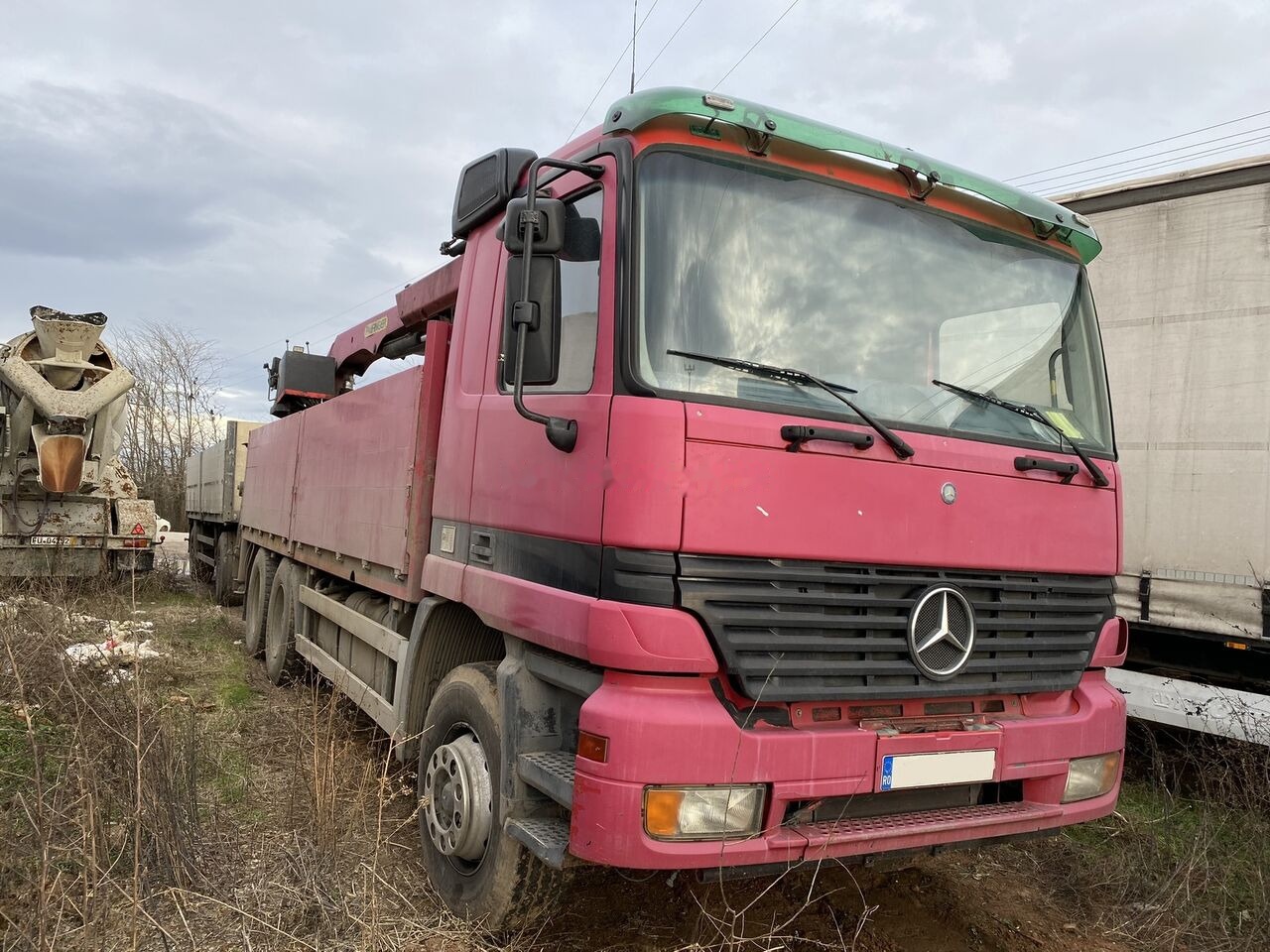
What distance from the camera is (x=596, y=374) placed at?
2838 mm

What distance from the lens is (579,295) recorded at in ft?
9.96

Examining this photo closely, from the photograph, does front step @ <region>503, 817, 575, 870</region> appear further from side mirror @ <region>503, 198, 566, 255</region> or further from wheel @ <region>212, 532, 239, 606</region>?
wheel @ <region>212, 532, 239, 606</region>

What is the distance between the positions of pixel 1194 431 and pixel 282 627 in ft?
21.4

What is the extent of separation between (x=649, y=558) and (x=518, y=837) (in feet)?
3.29

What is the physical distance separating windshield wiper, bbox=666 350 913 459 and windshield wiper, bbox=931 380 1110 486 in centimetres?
51

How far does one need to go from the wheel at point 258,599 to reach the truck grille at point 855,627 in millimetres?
6295

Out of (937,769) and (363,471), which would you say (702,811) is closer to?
(937,769)

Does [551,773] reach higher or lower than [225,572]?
higher

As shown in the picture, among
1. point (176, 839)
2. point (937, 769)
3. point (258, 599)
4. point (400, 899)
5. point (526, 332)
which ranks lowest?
point (400, 899)

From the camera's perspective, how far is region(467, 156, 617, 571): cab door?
2795mm

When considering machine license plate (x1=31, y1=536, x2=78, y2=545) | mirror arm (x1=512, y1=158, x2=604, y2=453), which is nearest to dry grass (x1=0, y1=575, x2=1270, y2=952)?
mirror arm (x1=512, y1=158, x2=604, y2=453)

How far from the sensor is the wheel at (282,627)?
7.07m

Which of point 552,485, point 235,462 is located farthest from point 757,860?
point 235,462

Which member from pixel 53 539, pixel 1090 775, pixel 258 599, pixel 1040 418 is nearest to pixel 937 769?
pixel 1090 775
